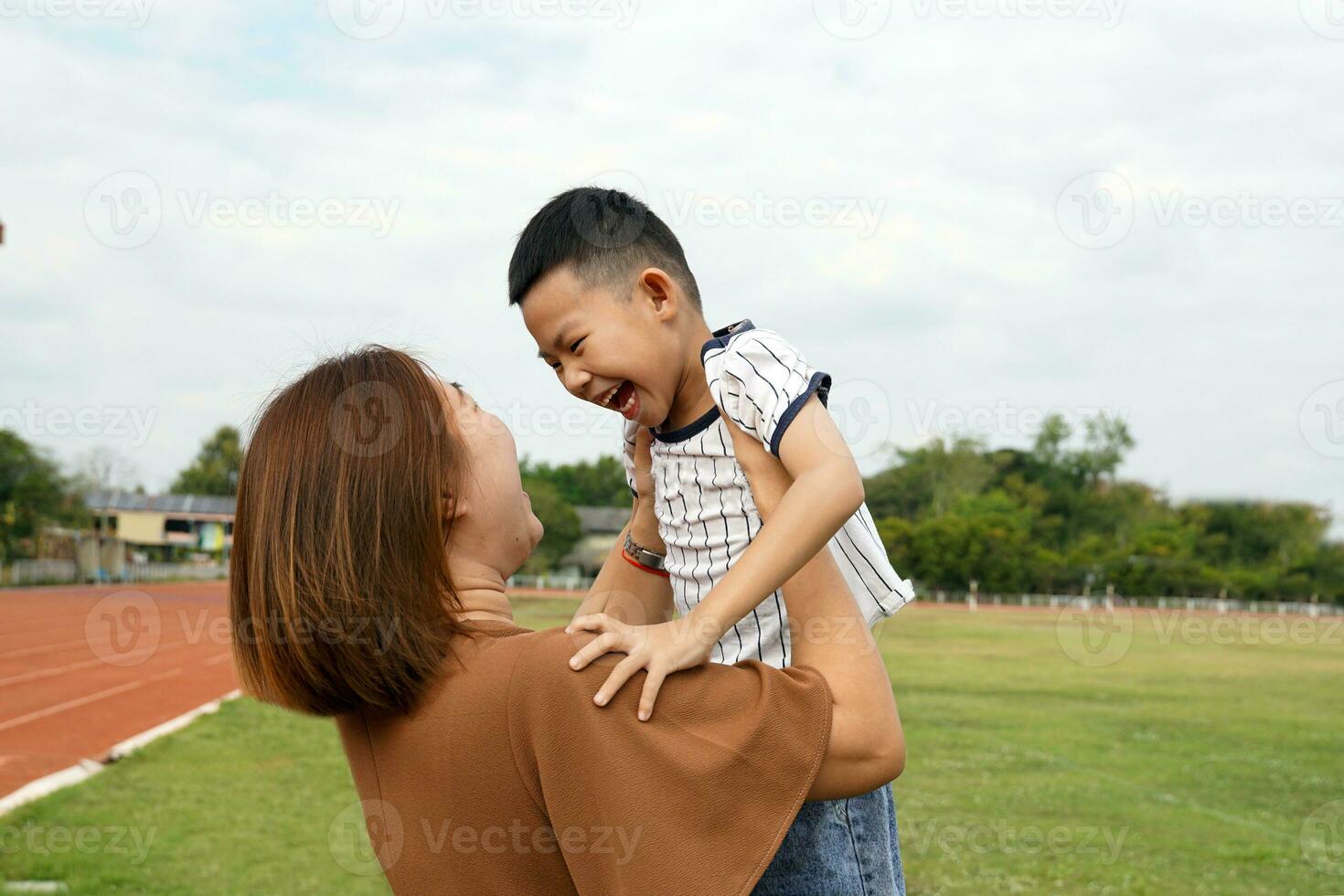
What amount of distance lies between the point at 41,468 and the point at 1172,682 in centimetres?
5617

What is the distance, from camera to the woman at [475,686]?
146 cm

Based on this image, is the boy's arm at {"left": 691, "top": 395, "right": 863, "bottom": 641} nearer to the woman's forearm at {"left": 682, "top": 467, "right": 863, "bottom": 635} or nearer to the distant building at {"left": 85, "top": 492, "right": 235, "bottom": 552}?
the woman's forearm at {"left": 682, "top": 467, "right": 863, "bottom": 635}

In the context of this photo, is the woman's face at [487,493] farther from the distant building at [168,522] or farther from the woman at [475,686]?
the distant building at [168,522]

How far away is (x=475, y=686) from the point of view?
5.24 ft

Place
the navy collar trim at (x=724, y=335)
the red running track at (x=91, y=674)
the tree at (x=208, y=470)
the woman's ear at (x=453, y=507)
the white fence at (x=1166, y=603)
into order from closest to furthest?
the woman's ear at (x=453, y=507)
the navy collar trim at (x=724, y=335)
the red running track at (x=91, y=674)
the white fence at (x=1166, y=603)
the tree at (x=208, y=470)

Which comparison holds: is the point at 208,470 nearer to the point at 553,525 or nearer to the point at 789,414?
the point at 553,525

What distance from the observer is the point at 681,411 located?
2.56m

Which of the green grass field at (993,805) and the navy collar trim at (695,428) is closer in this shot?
the navy collar trim at (695,428)

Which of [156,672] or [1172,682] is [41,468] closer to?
[156,672]

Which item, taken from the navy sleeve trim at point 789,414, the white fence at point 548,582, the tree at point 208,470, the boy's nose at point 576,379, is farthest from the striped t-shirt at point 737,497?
the tree at point 208,470

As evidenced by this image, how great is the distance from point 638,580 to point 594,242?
0.72 meters

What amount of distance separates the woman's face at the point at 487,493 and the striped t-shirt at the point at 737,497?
0.47 metres

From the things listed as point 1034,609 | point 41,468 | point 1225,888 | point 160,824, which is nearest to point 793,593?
point 1225,888

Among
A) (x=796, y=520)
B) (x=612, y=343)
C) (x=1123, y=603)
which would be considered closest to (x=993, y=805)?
(x=612, y=343)
